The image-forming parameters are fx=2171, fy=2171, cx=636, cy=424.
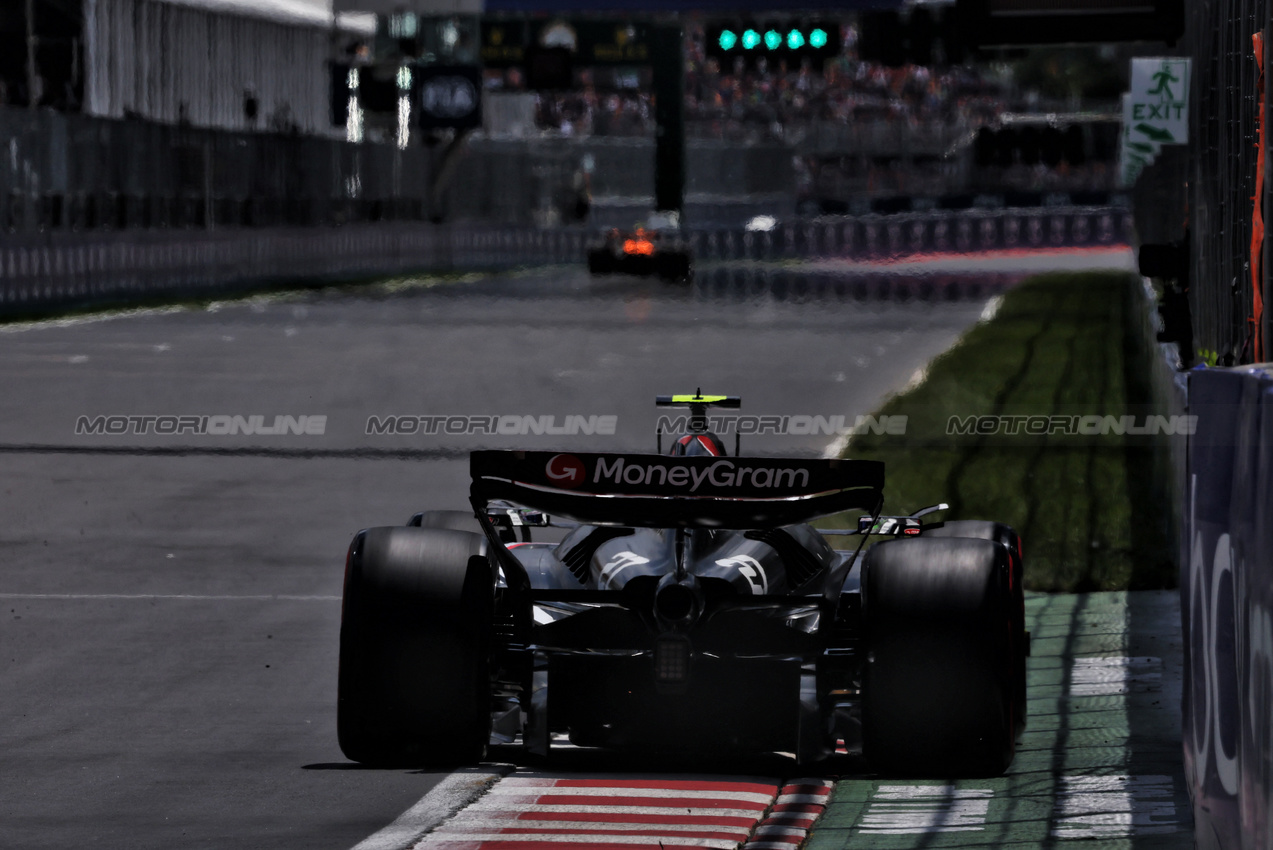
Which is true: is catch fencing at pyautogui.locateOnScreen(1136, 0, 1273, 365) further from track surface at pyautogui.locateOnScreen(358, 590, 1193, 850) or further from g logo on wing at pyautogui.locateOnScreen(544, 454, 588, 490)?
g logo on wing at pyautogui.locateOnScreen(544, 454, 588, 490)

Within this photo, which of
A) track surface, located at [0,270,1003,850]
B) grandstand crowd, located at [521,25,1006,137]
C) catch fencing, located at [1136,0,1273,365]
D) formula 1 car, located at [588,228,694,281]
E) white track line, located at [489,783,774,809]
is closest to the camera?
white track line, located at [489,783,774,809]

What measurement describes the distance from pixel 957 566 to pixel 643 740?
1206 mm

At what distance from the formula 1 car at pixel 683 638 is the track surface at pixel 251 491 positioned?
37 cm

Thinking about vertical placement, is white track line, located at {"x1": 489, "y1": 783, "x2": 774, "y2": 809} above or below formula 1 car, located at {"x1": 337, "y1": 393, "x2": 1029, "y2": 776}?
below

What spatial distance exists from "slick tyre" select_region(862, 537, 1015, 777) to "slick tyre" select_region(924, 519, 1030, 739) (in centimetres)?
13

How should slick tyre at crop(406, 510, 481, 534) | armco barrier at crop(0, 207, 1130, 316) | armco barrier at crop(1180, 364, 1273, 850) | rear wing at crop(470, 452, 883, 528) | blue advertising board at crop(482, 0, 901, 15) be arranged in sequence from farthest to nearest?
blue advertising board at crop(482, 0, 901, 15)
armco barrier at crop(0, 207, 1130, 316)
slick tyre at crop(406, 510, 481, 534)
rear wing at crop(470, 452, 883, 528)
armco barrier at crop(1180, 364, 1273, 850)

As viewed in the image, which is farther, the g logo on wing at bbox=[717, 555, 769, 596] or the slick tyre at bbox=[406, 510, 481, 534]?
the slick tyre at bbox=[406, 510, 481, 534]

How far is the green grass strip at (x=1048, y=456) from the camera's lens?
13.5 m

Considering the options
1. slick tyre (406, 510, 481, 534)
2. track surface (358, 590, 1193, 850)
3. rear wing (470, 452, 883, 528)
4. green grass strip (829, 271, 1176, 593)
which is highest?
rear wing (470, 452, 883, 528)

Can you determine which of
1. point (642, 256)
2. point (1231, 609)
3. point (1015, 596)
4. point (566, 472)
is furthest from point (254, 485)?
point (642, 256)

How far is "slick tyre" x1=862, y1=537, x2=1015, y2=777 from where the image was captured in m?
6.94

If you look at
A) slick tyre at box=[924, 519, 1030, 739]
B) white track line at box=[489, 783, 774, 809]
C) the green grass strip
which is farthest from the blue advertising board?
white track line at box=[489, 783, 774, 809]

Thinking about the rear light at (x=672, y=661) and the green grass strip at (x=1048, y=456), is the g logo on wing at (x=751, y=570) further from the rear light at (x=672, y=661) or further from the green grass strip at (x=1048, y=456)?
the green grass strip at (x=1048, y=456)

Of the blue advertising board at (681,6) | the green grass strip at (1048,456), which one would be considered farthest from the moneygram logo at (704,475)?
the blue advertising board at (681,6)
